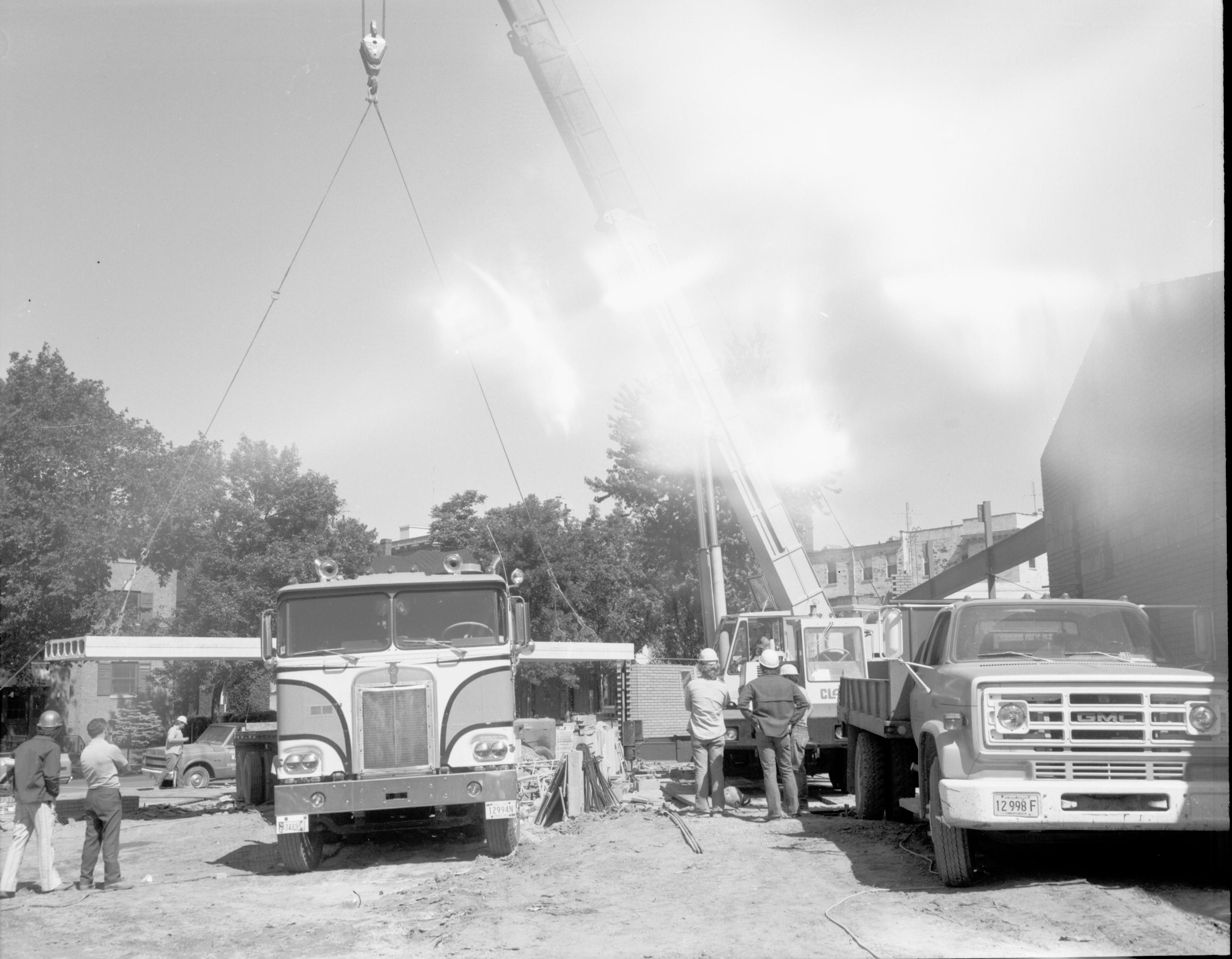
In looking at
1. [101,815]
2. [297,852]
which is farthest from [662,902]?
[101,815]

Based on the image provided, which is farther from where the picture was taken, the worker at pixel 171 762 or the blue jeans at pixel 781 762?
the worker at pixel 171 762

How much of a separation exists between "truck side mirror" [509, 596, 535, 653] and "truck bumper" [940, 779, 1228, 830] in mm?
5188

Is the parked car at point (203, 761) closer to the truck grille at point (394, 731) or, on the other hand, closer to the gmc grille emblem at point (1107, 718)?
the truck grille at point (394, 731)

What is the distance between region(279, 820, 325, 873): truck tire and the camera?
10750 mm

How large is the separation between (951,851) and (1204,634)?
2547mm

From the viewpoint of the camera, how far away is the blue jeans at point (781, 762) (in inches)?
464

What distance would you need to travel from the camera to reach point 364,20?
15.5 metres

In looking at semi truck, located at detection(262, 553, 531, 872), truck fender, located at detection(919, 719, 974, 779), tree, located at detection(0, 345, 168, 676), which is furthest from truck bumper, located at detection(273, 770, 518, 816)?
tree, located at detection(0, 345, 168, 676)

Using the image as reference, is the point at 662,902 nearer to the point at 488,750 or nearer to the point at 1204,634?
the point at 488,750

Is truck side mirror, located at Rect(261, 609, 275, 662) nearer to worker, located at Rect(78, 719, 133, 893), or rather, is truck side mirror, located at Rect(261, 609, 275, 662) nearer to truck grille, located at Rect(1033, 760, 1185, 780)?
worker, located at Rect(78, 719, 133, 893)

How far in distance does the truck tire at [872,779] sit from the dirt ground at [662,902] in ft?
0.93

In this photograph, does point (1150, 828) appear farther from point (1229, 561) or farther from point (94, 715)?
point (94, 715)

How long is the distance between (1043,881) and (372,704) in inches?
243

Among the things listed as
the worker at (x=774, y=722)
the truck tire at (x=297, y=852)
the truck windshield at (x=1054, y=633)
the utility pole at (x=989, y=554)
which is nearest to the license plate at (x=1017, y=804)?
the truck windshield at (x=1054, y=633)
